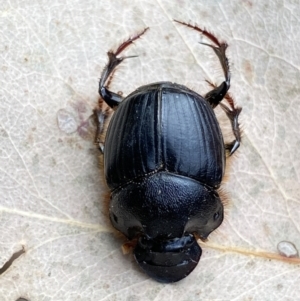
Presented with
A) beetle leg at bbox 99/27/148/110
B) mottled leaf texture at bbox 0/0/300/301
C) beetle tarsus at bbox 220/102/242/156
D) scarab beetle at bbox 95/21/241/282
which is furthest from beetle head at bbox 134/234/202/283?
beetle leg at bbox 99/27/148/110

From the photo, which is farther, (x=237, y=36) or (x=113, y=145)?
(x=237, y=36)

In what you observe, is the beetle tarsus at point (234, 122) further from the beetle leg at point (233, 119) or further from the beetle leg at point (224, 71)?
the beetle leg at point (224, 71)

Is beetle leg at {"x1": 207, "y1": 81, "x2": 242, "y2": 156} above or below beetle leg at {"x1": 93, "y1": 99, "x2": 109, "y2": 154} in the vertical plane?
below

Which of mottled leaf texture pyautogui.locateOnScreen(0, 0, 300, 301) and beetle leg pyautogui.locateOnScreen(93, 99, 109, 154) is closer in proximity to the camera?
mottled leaf texture pyautogui.locateOnScreen(0, 0, 300, 301)

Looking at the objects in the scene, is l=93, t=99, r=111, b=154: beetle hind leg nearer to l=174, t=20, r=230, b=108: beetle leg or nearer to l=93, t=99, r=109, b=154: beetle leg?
l=93, t=99, r=109, b=154: beetle leg

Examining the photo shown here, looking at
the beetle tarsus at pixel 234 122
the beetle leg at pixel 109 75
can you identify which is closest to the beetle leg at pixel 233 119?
the beetle tarsus at pixel 234 122

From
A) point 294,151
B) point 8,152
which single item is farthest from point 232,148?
point 8,152

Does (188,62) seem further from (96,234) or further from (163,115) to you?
(96,234)
